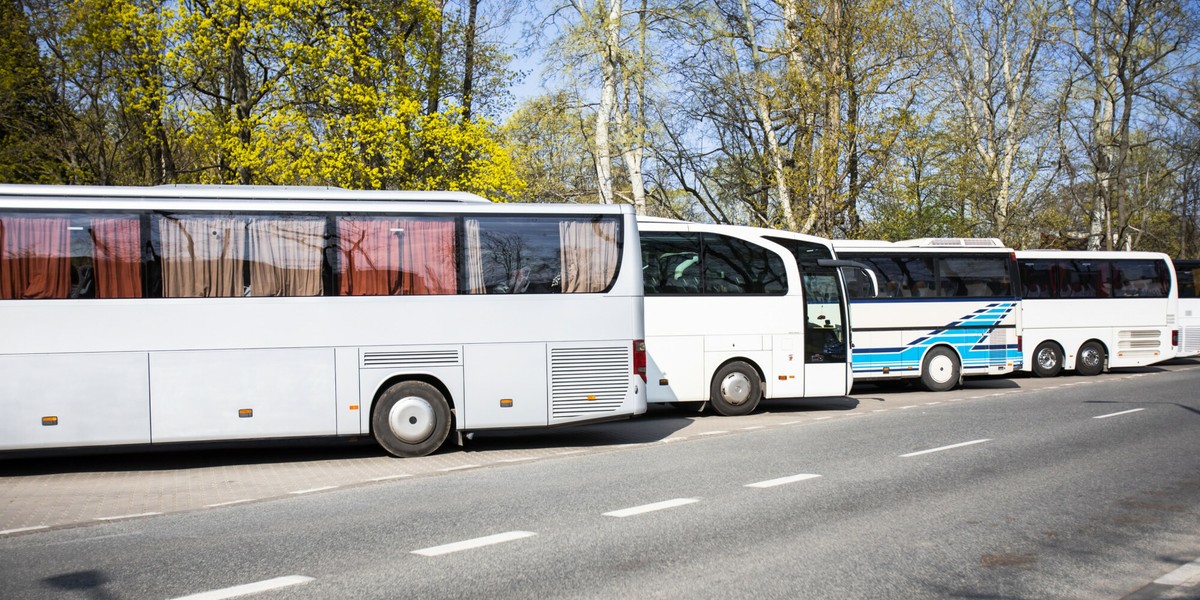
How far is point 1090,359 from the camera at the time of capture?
2677cm

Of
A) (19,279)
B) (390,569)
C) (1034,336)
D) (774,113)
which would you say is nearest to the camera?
(390,569)

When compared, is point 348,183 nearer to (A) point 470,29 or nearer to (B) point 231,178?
(B) point 231,178

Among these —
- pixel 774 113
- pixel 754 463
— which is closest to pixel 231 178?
pixel 774 113

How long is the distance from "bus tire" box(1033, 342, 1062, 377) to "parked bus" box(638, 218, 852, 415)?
36.6ft

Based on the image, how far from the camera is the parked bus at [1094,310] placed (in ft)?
86.3

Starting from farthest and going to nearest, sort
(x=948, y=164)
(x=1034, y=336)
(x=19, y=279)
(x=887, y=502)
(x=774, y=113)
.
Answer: (x=948, y=164) → (x=774, y=113) → (x=1034, y=336) → (x=19, y=279) → (x=887, y=502)

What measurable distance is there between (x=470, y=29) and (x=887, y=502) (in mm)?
24855

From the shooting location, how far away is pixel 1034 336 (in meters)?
26.3

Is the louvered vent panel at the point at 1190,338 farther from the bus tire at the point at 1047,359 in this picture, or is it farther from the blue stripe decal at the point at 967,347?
the blue stripe decal at the point at 967,347

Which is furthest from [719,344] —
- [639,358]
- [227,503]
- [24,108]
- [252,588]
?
[24,108]

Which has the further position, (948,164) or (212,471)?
(948,164)

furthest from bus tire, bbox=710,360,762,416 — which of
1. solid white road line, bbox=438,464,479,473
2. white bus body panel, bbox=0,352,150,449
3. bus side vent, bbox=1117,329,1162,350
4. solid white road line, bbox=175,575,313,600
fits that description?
bus side vent, bbox=1117,329,1162,350

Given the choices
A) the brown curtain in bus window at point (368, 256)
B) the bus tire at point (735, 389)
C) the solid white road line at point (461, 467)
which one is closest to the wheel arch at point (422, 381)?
the solid white road line at point (461, 467)

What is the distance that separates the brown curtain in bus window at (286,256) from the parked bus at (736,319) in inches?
246
